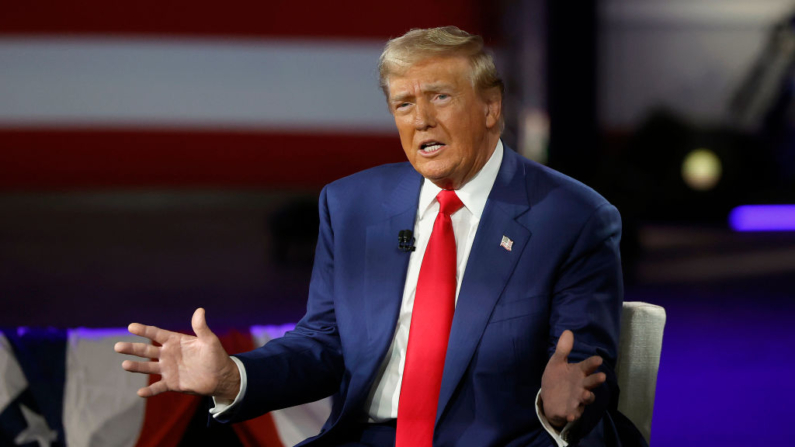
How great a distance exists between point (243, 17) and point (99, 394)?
515 centimetres

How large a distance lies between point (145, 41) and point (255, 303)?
3.05 m

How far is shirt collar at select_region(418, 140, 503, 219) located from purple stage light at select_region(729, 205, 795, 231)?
6630mm

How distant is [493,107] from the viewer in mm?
1247

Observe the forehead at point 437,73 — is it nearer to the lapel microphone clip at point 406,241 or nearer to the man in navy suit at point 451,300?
the man in navy suit at point 451,300

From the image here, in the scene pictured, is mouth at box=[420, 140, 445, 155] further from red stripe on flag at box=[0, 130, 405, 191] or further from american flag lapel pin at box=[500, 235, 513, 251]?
red stripe on flag at box=[0, 130, 405, 191]

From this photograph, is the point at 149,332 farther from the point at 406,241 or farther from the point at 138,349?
the point at 406,241

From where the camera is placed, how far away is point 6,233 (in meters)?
6.95

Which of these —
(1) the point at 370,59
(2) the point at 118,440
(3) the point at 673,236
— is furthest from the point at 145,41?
(2) the point at 118,440

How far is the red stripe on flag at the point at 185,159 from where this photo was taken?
6.30 meters

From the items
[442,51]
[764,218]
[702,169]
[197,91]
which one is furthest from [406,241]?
[764,218]

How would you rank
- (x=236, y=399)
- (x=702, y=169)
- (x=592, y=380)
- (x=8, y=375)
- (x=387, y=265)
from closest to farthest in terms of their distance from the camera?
1. (x=592, y=380)
2. (x=236, y=399)
3. (x=387, y=265)
4. (x=8, y=375)
5. (x=702, y=169)

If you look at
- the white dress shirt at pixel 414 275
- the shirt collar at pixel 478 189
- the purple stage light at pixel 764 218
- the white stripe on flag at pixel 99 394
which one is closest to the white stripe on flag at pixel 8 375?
the white stripe on flag at pixel 99 394

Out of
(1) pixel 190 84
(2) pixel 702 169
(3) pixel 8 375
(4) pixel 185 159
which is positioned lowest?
(2) pixel 702 169

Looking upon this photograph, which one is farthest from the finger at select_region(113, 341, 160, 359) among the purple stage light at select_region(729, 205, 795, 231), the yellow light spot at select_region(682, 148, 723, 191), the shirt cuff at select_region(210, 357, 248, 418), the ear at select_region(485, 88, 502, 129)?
the purple stage light at select_region(729, 205, 795, 231)
